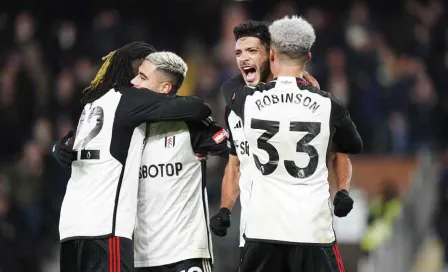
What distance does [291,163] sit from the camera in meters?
6.71

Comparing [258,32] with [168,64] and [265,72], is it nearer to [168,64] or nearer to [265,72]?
[265,72]

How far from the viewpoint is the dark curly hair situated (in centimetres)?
764

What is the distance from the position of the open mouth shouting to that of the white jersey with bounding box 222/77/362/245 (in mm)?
613

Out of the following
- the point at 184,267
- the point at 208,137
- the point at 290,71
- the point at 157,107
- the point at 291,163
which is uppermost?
the point at 290,71

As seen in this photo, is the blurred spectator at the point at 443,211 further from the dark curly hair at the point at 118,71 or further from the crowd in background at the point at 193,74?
the dark curly hair at the point at 118,71

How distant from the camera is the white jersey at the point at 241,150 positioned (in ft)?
24.5

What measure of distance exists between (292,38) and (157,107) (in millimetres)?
1094

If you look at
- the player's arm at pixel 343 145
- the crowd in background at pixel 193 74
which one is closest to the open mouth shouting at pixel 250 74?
the player's arm at pixel 343 145

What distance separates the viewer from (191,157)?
7.59 meters

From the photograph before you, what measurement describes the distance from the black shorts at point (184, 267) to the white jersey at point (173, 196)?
1.3 inches

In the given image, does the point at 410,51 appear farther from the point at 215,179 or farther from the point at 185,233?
the point at 185,233

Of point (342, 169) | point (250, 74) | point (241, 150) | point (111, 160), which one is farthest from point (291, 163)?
point (111, 160)

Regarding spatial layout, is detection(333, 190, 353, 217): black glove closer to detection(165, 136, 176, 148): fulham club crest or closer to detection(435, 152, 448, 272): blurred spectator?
detection(165, 136, 176, 148): fulham club crest

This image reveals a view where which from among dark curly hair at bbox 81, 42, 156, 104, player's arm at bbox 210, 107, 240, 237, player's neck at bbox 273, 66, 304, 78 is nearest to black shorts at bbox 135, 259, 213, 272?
player's arm at bbox 210, 107, 240, 237
